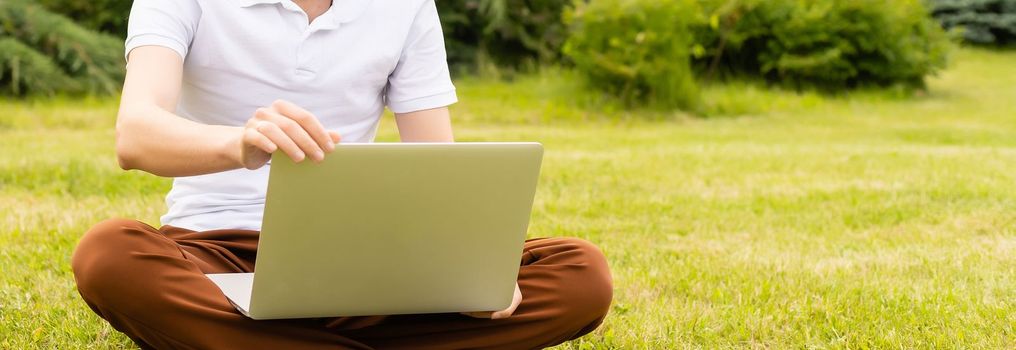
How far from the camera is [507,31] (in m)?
11.0

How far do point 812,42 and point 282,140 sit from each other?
10320 mm

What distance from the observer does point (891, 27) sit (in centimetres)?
1141

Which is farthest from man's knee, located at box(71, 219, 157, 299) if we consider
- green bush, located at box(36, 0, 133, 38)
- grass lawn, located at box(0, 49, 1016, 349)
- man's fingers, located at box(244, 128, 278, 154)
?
green bush, located at box(36, 0, 133, 38)

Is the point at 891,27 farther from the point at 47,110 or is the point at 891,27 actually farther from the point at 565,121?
the point at 47,110

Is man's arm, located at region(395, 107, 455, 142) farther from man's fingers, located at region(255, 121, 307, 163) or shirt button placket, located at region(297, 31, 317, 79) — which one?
man's fingers, located at region(255, 121, 307, 163)

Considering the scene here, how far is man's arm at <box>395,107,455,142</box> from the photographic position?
2.34m

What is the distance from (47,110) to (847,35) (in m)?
7.63

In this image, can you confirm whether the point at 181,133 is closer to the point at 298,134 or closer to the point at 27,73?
the point at 298,134

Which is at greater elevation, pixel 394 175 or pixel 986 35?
pixel 394 175

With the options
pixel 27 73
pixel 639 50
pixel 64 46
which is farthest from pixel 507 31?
pixel 27 73

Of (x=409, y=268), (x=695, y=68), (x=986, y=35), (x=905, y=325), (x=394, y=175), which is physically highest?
(x=394, y=175)

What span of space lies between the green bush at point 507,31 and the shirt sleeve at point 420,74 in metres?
8.54

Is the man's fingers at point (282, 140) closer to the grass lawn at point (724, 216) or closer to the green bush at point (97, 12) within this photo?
the grass lawn at point (724, 216)

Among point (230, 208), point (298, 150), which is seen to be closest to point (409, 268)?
point (298, 150)
